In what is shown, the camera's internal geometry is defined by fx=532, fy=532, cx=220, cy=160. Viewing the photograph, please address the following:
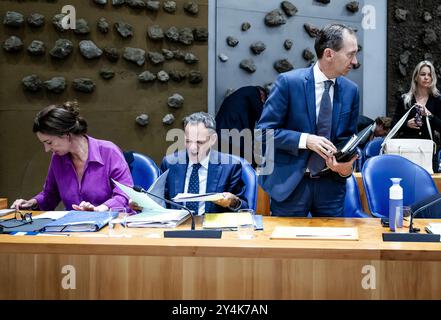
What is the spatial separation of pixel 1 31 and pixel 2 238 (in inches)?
134

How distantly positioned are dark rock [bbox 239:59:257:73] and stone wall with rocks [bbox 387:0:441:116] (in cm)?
174

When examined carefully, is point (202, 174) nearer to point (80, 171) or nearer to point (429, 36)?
point (80, 171)

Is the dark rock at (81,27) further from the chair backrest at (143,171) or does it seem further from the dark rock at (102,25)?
the chair backrest at (143,171)

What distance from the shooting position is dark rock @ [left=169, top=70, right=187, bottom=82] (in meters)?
5.11

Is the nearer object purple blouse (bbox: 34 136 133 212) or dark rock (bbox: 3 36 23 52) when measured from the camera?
purple blouse (bbox: 34 136 133 212)

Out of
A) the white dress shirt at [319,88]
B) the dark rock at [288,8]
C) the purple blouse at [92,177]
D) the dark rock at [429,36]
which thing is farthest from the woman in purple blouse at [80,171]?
the dark rock at [429,36]

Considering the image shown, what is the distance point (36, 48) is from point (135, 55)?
87 centimetres

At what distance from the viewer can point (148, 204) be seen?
7.20 ft

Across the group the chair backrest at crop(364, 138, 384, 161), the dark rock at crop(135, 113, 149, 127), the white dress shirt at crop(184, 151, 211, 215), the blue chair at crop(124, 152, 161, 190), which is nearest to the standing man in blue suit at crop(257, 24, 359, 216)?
the white dress shirt at crop(184, 151, 211, 215)

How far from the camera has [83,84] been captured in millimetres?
4855

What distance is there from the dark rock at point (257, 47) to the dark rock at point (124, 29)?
1.25 metres

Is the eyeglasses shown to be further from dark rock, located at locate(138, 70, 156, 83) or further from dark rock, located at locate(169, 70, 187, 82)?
dark rock, located at locate(169, 70, 187, 82)

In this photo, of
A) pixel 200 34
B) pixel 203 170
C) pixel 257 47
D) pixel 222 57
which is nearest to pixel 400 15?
pixel 257 47
